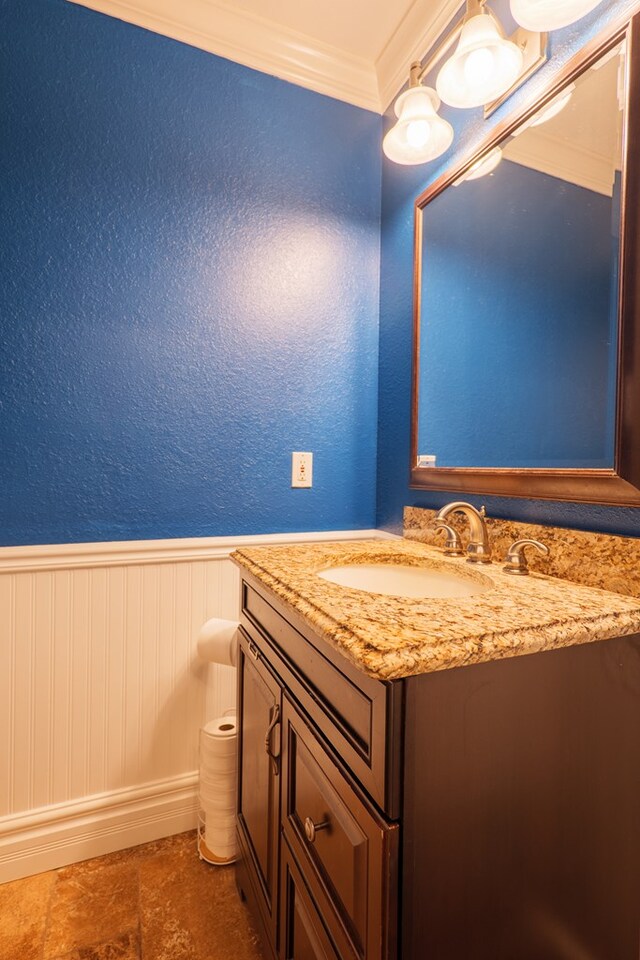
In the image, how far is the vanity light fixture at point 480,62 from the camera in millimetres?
946

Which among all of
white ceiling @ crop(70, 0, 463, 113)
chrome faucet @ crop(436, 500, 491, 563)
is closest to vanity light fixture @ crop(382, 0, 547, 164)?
white ceiling @ crop(70, 0, 463, 113)

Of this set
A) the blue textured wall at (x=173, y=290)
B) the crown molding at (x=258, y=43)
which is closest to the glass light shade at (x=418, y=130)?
the blue textured wall at (x=173, y=290)

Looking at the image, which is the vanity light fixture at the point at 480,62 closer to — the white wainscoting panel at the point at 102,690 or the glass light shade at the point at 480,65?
the glass light shade at the point at 480,65

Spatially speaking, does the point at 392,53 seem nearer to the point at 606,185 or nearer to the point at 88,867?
the point at 606,185

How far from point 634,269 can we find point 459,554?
654mm

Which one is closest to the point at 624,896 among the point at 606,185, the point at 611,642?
the point at 611,642

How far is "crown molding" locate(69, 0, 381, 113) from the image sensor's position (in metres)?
1.33

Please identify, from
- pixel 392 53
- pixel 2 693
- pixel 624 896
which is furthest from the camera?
pixel 392 53

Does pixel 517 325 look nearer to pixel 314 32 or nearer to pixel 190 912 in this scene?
pixel 314 32

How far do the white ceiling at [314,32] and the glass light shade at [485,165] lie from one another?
0.48 metres

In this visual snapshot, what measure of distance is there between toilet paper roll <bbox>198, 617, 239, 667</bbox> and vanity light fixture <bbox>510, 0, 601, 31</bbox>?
1.46 meters

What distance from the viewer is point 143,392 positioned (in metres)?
1.36

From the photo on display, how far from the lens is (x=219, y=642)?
1.30 meters

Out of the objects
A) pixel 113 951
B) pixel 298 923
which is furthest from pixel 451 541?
pixel 113 951
